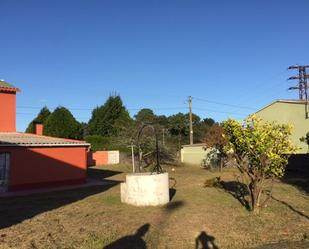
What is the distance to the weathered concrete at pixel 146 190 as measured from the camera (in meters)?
16.5

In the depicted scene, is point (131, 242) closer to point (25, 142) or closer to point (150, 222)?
point (150, 222)

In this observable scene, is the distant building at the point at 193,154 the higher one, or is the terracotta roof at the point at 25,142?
the terracotta roof at the point at 25,142

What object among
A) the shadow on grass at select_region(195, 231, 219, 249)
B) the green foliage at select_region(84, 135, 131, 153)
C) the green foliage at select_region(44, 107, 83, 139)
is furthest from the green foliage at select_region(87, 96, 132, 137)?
the shadow on grass at select_region(195, 231, 219, 249)

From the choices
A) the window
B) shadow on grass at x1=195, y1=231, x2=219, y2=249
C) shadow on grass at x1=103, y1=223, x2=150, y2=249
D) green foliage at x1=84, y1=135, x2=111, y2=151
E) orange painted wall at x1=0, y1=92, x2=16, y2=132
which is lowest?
shadow on grass at x1=195, y1=231, x2=219, y2=249

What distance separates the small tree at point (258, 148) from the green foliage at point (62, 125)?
3255 centimetres

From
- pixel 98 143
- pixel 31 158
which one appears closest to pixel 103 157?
pixel 98 143

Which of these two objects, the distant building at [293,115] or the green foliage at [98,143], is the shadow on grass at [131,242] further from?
the green foliage at [98,143]

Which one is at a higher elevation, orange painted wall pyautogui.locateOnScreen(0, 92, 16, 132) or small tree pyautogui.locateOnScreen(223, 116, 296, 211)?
orange painted wall pyautogui.locateOnScreen(0, 92, 16, 132)

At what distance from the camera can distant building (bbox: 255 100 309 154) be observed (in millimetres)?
40938

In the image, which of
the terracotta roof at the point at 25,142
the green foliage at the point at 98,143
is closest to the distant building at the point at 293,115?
the green foliage at the point at 98,143

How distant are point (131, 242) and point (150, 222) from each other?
250cm

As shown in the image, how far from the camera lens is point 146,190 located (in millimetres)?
16484

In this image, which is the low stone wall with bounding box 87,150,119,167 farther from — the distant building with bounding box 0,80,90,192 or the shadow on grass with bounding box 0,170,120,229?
the shadow on grass with bounding box 0,170,120,229

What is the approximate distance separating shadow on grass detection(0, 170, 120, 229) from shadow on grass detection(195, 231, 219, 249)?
5.48 metres
